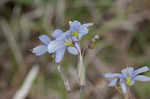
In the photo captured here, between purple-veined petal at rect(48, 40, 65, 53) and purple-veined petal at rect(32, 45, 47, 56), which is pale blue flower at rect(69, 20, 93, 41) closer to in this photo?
purple-veined petal at rect(48, 40, 65, 53)

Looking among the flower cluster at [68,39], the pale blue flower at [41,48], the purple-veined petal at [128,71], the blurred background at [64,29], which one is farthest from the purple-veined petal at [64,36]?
the blurred background at [64,29]

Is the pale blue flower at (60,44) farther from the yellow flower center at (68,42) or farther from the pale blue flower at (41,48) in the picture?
the pale blue flower at (41,48)

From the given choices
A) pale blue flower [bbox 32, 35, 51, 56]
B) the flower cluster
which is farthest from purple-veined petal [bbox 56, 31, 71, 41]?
pale blue flower [bbox 32, 35, 51, 56]

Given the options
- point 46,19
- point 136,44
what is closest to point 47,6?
point 46,19

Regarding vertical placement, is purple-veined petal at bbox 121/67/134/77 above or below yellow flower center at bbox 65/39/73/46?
below

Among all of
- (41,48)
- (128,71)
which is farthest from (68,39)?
(128,71)

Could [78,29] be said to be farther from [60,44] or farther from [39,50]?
[39,50]
